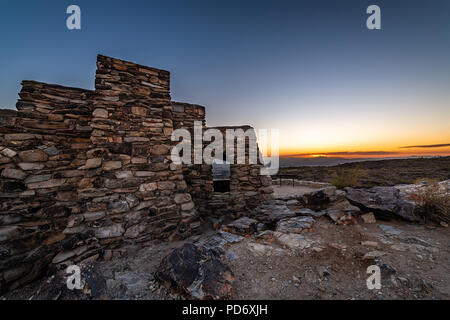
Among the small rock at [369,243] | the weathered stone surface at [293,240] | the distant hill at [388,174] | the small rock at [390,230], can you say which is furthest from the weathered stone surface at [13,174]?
the distant hill at [388,174]

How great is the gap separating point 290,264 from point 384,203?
3773 millimetres

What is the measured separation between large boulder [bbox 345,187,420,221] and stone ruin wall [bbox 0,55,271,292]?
4.93 metres

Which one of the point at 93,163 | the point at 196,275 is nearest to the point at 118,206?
the point at 93,163

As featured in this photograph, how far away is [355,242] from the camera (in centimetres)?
340

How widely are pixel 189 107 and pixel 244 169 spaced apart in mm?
3231

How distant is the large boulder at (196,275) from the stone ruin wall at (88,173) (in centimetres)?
156

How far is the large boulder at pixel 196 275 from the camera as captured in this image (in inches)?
87.2

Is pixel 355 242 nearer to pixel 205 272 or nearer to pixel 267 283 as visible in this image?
pixel 267 283

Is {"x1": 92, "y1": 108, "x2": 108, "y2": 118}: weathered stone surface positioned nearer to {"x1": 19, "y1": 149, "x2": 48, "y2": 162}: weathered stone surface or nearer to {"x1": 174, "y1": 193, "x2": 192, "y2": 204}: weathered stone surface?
{"x1": 19, "y1": 149, "x2": 48, "y2": 162}: weathered stone surface

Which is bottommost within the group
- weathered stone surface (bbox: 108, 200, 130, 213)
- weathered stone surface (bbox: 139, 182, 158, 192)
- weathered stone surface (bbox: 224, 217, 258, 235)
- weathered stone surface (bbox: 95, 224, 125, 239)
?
weathered stone surface (bbox: 224, 217, 258, 235)

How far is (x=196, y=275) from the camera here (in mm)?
2393

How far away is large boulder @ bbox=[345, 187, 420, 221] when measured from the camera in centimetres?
420

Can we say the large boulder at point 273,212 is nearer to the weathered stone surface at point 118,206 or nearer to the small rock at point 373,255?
the small rock at point 373,255

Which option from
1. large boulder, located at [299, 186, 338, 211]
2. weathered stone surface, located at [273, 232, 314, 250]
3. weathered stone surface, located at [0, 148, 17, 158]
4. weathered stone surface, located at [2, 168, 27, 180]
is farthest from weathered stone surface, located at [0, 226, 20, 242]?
large boulder, located at [299, 186, 338, 211]
